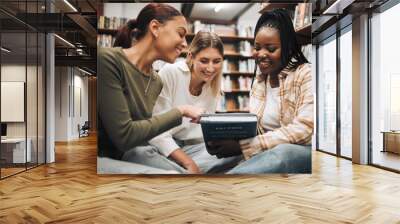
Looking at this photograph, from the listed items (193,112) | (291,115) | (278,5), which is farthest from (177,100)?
(278,5)

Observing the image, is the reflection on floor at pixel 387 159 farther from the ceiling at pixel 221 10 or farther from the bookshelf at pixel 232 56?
the ceiling at pixel 221 10

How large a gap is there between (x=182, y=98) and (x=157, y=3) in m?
1.49

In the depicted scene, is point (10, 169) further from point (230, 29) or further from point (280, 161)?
point (280, 161)

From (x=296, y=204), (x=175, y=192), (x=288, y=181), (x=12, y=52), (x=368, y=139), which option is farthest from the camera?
(x=368, y=139)

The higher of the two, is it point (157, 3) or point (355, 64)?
point (157, 3)

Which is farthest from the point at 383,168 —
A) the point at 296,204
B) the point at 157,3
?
the point at 157,3

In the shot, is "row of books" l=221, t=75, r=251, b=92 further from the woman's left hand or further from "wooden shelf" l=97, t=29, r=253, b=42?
the woman's left hand

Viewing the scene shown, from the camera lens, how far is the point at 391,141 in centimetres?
666

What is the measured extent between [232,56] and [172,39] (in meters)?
0.95

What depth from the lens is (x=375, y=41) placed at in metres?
7.17

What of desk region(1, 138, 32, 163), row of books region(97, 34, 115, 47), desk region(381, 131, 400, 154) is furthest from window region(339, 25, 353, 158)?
desk region(1, 138, 32, 163)

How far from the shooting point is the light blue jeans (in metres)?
5.76

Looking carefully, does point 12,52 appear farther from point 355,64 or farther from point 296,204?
point 355,64

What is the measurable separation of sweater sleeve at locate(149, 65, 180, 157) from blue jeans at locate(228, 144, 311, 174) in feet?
3.28
